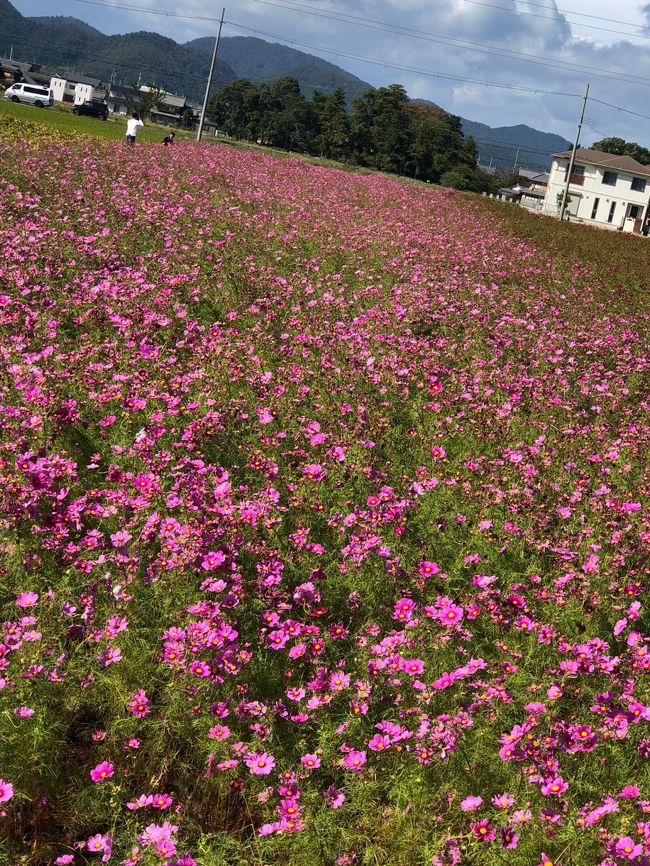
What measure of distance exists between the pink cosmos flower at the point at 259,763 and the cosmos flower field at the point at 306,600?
9cm

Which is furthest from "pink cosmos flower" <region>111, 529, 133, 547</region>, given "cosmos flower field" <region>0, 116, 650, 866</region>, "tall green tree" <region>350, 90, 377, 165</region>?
"tall green tree" <region>350, 90, 377, 165</region>

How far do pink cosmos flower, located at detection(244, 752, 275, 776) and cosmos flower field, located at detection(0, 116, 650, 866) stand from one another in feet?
0.30

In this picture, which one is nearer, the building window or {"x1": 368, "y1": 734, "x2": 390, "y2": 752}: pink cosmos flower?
{"x1": 368, "y1": 734, "x2": 390, "y2": 752}: pink cosmos flower

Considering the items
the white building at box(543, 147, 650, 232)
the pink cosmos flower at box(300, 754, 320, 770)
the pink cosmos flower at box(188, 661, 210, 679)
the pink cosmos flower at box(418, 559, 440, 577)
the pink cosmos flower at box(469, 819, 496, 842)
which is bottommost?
the pink cosmos flower at box(300, 754, 320, 770)

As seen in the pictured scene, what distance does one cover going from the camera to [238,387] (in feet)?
17.3

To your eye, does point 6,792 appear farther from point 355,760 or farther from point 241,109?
point 241,109

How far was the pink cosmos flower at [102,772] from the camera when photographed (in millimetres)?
2305

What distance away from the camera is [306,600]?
2.89 m

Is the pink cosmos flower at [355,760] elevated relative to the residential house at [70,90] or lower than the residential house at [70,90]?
lower

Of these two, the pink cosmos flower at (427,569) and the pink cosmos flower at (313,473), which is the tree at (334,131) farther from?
the pink cosmos flower at (427,569)

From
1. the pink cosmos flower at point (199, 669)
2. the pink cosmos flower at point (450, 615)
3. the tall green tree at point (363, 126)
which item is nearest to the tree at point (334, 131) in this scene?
the tall green tree at point (363, 126)

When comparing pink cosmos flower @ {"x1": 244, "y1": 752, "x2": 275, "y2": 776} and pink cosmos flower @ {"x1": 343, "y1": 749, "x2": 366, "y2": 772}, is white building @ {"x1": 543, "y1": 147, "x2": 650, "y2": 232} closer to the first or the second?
pink cosmos flower @ {"x1": 343, "y1": 749, "x2": 366, "y2": 772}

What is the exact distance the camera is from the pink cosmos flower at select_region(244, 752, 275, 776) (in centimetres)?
229

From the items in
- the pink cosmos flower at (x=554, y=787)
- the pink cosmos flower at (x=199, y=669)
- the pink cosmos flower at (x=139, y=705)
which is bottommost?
the pink cosmos flower at (x=139, y=705)
